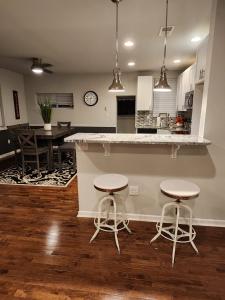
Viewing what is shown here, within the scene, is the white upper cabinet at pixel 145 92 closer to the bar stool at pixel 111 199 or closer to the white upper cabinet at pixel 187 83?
the white upper cabinet at pixel 187 83

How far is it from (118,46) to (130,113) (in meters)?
3.21

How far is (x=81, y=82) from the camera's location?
636 centimetres

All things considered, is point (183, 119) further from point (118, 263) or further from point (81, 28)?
point (118, 263)

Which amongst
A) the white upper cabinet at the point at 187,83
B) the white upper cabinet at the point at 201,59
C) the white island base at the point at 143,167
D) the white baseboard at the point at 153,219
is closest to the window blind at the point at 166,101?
the white upper cabinet at the point at 187,83

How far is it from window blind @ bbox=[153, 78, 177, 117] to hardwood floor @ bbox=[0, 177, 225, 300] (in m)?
4.21

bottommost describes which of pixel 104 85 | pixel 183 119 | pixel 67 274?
pixel 67 274

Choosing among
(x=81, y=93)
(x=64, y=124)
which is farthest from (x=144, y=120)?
(x=64, y=124)

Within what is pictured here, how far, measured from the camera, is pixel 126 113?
21.5 feet

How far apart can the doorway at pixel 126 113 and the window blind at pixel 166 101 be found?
0.82 meters

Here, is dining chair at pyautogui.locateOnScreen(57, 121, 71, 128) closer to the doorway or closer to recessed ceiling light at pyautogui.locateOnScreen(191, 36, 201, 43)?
the doorway

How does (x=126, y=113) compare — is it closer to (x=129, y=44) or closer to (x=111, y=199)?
(x=129, y=44)

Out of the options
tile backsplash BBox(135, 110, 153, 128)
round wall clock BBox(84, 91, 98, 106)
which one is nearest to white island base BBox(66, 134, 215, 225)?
tile backsplash BBox(135, 110, 153, 128)

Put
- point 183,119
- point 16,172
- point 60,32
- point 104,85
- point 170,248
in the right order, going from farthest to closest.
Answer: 1. point 104,85
2. point 183,119
3. point 16,172
4. point 60,32
5. point 170,248

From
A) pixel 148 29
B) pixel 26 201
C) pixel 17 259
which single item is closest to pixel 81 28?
pixel 148 29
